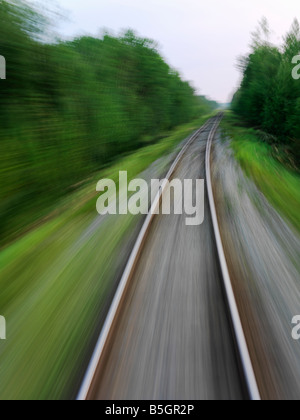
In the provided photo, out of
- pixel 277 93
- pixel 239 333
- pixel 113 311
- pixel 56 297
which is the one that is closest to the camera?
pixel 239 333

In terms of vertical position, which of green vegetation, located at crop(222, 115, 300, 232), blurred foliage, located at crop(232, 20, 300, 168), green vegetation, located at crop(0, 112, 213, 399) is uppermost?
blurred foliage, located at crop(232, 20, 300, 168)

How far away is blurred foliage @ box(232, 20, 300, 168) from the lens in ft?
65.5

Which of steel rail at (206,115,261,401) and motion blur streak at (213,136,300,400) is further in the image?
motion blur streak at (213,136,300,400)

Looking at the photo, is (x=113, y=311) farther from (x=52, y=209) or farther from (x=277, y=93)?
(x=277, y=93)

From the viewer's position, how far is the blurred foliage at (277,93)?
65.5ft

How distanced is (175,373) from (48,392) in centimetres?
146

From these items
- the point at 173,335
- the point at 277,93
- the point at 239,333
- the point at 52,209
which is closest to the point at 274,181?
the point at 52,209

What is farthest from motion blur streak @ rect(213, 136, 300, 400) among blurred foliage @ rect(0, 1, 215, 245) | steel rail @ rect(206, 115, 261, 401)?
blurred foliage @ rect(0, 1, 215, 245)

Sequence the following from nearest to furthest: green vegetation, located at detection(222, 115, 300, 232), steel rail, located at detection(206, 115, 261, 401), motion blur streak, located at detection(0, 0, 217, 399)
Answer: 1. steel rail, located at detection(206, 115, 261, 401)
2. motion blur streak, located at detection(0, 0, 217, 399)
3. green vegetation, located at detection(222, 115, 300, 232)

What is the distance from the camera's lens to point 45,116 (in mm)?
10164

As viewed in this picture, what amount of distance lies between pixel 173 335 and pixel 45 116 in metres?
9.22

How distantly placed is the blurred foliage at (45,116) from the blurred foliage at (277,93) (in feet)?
38.9

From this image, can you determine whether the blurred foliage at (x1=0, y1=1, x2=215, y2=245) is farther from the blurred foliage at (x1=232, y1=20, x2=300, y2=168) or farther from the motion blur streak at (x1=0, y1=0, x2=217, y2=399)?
the blurred foliage at (x1=232, y1=20, x2=300, y2=168)

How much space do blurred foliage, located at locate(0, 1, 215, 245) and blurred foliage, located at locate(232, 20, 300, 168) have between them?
38.9 feet
